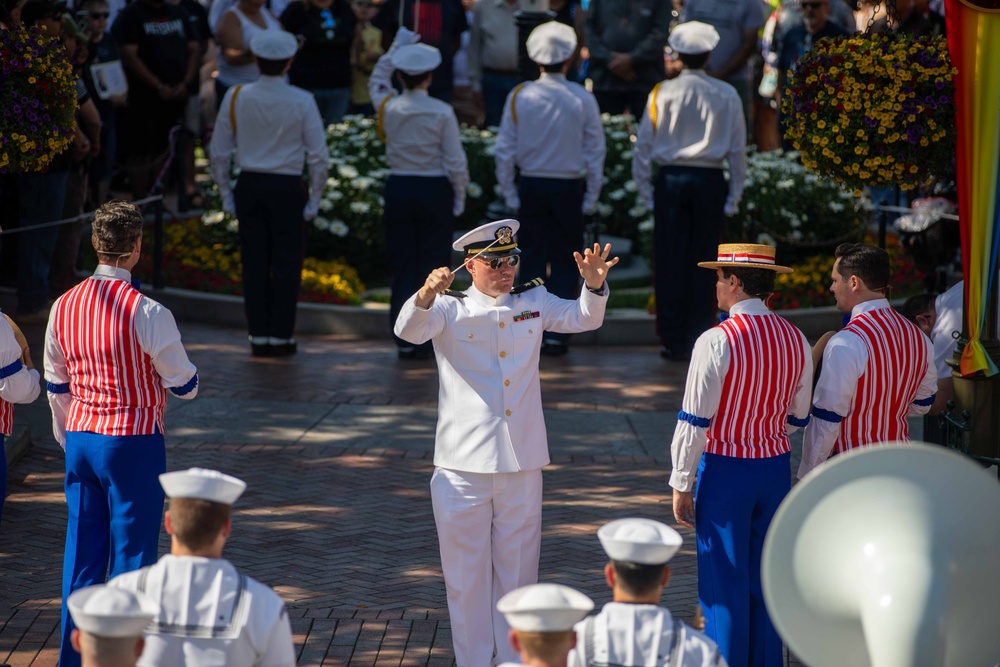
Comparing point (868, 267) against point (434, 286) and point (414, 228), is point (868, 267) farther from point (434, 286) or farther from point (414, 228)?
point (414, 228)

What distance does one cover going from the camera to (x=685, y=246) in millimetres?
11289

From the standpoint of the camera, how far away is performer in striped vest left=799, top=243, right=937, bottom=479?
555cm

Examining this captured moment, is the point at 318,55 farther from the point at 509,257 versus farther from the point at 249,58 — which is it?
the point at 509,257

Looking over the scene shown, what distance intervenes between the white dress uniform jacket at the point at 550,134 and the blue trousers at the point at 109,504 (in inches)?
243

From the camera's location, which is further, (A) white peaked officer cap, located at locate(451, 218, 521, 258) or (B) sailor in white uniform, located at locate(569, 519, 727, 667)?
(A) white peaked officer cap, located at locate(451, 218, 521, 258)

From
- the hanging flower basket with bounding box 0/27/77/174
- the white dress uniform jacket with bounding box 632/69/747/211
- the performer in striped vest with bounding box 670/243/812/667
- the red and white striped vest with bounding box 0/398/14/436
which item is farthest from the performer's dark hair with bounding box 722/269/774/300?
the white dress uniform jacket with bounding box 632/69/747/211

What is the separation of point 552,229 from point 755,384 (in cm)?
633

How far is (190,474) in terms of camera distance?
3.99 meters

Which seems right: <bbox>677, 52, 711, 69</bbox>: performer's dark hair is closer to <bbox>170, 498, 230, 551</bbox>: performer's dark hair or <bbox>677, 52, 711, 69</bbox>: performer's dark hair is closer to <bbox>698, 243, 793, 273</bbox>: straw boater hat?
<bbox>698, 243, 793, 273</bbox>: straw boater hat

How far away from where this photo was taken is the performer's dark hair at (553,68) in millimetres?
11016

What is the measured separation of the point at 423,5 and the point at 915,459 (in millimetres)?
11804

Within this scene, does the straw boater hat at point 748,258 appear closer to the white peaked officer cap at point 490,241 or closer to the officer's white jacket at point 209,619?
the white peaked officer cap at point 490,241

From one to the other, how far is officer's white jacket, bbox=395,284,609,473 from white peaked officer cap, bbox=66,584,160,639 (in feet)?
6.88

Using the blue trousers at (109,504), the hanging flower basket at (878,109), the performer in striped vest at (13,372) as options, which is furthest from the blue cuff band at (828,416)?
the performer in striped vest at (13,372)
